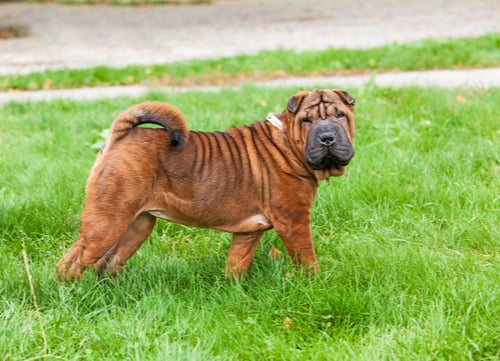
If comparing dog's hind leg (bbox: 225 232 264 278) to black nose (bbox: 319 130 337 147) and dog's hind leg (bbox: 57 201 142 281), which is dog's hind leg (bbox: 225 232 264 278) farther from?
black nose (bbox: 319 130 337 147)

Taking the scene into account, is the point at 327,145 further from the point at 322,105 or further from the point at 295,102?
the point at 295,102

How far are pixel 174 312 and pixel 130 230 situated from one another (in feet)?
2.51

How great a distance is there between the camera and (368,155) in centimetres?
658

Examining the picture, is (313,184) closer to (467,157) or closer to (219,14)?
(467,157)

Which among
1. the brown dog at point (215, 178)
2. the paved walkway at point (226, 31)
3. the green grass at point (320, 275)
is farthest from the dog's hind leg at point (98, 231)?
the paved walkway at point (226, 31)

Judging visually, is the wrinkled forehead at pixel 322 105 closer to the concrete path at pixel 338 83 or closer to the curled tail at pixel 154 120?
the curled tail at pixel 154 120

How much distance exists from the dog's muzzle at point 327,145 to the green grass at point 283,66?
613cm

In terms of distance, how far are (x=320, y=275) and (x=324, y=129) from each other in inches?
35.8

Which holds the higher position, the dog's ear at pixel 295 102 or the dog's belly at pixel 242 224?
the dog's ear at pixel 295 102

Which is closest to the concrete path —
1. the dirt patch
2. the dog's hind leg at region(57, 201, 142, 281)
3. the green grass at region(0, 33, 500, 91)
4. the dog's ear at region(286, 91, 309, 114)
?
the green grass at region(0, 33, 500, 91)

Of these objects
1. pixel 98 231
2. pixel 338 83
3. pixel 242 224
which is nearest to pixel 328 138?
pixel 242 224

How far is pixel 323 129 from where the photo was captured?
426 centimetres

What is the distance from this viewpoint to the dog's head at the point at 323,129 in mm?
4238

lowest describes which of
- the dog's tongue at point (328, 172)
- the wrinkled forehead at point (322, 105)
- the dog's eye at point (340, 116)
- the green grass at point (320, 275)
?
the green grass at point (320, 275)
